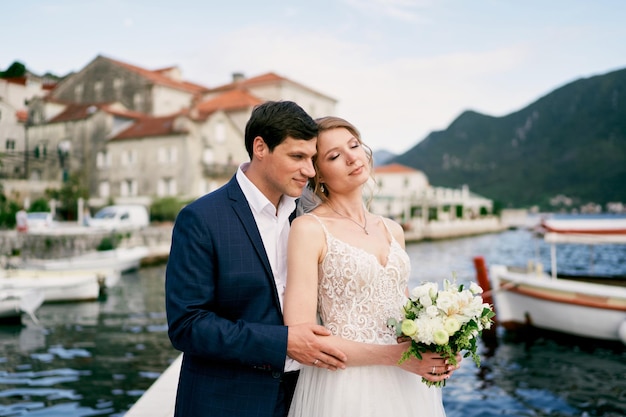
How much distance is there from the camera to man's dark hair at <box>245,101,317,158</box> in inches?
105

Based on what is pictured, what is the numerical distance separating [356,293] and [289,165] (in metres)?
0.90

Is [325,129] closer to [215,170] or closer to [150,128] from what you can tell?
[215,170]

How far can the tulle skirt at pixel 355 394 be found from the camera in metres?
2.99

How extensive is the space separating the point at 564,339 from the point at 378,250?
44.4ft

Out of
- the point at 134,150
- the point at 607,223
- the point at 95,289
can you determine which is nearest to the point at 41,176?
the point at 134,150

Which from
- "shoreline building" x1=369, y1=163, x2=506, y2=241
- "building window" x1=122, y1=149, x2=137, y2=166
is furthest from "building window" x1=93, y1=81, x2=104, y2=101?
"shoreline building" x1=369, y1=163, x2=506, y2=241

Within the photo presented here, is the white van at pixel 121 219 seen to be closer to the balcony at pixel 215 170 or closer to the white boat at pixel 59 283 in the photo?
the balcony at pixel 215 170

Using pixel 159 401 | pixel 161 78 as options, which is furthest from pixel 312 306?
pixel 161 78

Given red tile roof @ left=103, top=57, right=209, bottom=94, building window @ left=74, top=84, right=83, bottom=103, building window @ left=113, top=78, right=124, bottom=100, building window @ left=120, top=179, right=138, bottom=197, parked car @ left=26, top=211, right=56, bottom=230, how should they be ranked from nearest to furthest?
parked car @ left=26, top=211, right=56, bottom=230, building window @ left=120, top=179, right=138, bottom=197, red tile roof @ left=103, top=57, right=209, bottom=94, building window @ left=113, top=78, right=124, bottom=100, building window @ left=74, top=84, right=83, bottom=103

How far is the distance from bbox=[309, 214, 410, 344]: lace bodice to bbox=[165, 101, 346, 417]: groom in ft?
1.17

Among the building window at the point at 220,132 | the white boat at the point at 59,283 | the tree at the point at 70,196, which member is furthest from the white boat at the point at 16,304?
the building window at the point at 220,132

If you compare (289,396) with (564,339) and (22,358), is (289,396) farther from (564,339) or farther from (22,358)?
(564,339)

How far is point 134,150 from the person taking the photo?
157 ft

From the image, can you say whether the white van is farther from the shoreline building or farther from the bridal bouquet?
the shoreline building
